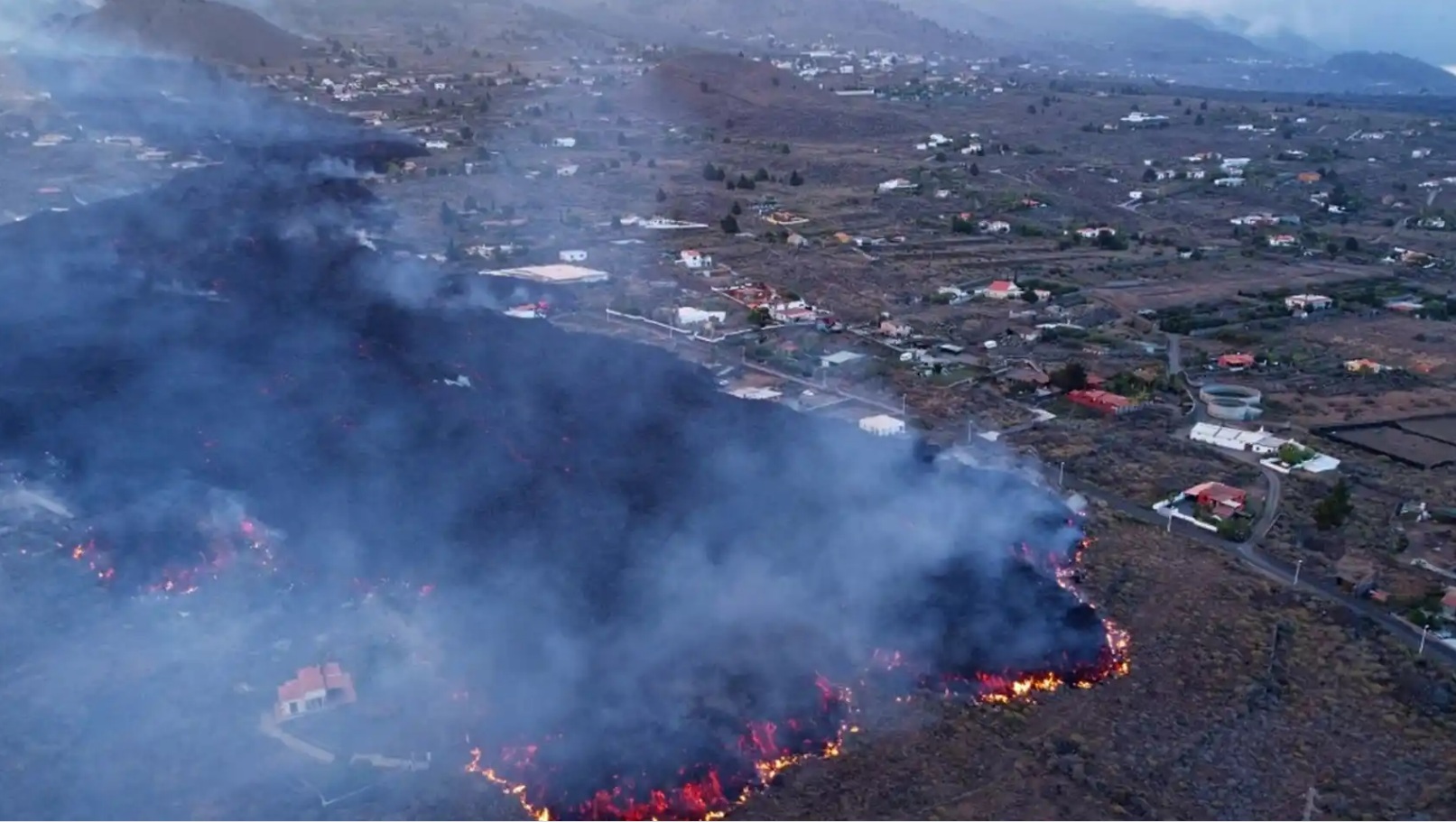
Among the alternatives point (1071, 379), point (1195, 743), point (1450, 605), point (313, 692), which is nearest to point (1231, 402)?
point (1071, 379)

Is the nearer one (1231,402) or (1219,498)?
(1219,498)

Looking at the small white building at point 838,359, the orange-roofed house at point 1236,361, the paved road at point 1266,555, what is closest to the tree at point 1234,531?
the paved road at point 1266,555

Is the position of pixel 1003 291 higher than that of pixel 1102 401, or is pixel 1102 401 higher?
pixel 1102 401

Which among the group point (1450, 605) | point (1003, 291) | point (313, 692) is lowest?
point (1003, 291)

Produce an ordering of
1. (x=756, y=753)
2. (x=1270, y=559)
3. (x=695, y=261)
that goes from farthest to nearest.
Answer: (x=695, y=261), (x=1270, y=559), (x=756, y=753)

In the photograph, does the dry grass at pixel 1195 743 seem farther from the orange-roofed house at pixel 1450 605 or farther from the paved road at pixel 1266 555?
the orange-roofed house at pixel 1450 605

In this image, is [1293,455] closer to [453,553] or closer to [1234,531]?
[1234,531]

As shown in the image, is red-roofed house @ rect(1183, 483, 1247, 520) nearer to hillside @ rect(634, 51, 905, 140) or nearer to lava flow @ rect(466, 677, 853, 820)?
lava flow @ rect(466, 677, 853, 820)

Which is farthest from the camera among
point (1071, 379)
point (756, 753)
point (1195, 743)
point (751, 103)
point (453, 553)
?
point (751, 103)
